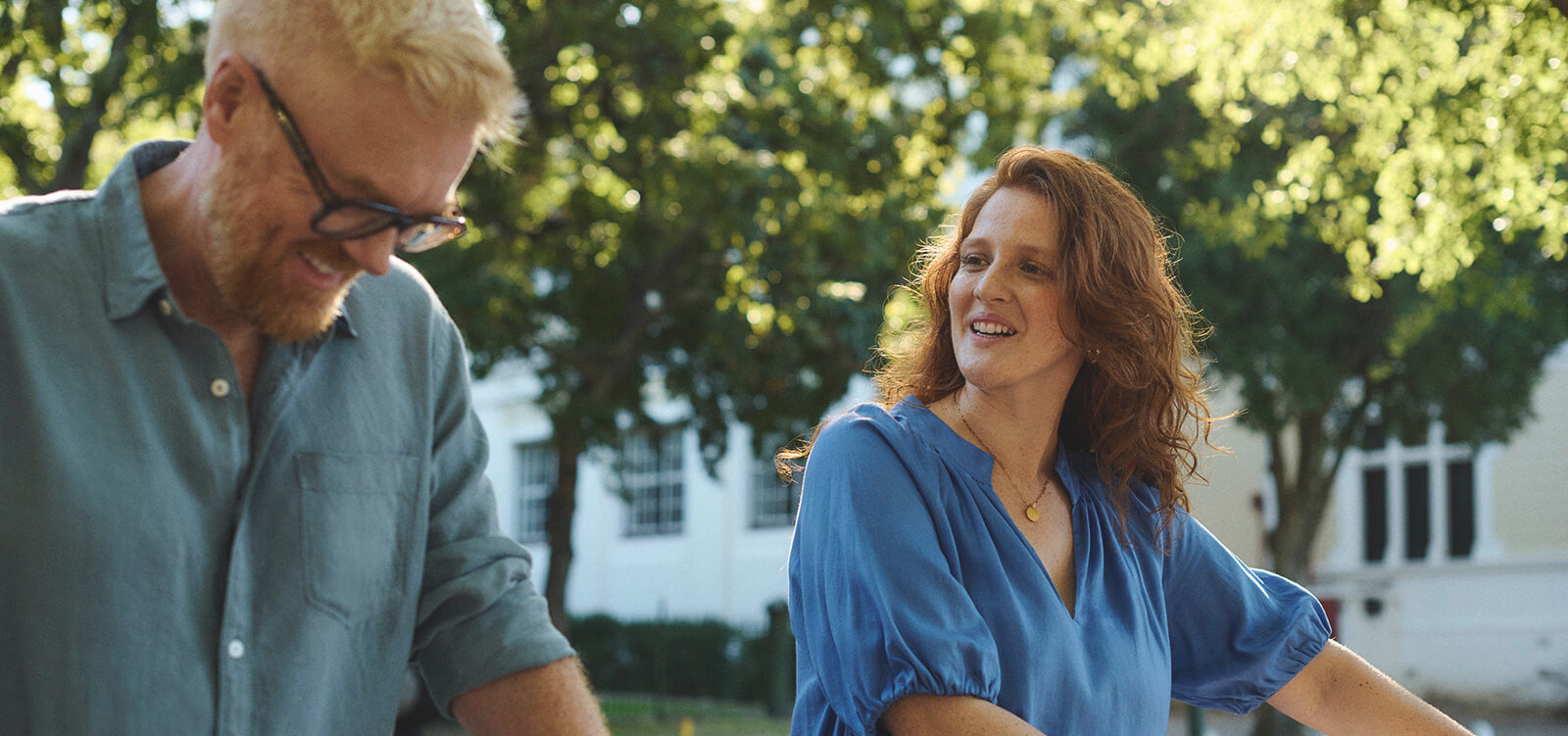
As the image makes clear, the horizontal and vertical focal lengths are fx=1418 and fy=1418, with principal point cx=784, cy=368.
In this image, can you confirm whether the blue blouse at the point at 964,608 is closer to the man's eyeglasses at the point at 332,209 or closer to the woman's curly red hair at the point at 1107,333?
the woman's curly red hair at the point at 1107,333

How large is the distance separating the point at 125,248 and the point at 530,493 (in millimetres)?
31116

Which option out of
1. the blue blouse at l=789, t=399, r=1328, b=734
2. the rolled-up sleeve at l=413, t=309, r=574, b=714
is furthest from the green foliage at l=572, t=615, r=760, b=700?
the rolled-up sleeve at l=413, t=309, r=574, b=714

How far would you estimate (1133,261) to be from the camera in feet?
8.86

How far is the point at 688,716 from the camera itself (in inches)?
791

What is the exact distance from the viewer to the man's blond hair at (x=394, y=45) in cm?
165

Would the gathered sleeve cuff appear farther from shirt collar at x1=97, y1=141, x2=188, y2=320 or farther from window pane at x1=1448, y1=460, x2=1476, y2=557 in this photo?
window pane at x1=1448, y1=460, x2=1476, y2=557

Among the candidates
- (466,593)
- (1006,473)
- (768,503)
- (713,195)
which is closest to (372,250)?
(466,593)

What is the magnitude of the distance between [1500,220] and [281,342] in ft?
29.0

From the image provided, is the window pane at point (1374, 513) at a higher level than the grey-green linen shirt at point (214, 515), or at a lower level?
lower

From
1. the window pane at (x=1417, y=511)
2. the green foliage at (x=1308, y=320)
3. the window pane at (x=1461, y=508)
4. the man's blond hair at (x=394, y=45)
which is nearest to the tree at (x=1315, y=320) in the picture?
the green foliage at (x=1308, y=320)

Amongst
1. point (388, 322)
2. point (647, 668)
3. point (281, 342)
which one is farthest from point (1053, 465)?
point (647, 668)

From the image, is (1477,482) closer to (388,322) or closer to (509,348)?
(509,348)

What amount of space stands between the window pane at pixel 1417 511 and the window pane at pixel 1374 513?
0.34m

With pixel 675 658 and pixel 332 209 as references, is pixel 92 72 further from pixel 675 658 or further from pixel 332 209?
pixel 675 658
